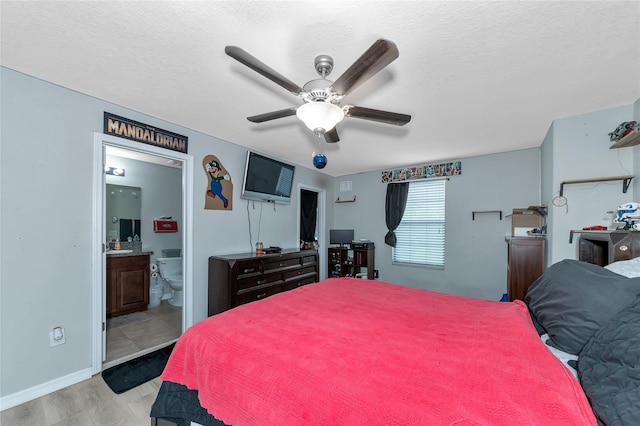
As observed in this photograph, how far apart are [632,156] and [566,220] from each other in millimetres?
738

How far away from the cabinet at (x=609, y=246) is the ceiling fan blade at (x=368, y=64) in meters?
1.94

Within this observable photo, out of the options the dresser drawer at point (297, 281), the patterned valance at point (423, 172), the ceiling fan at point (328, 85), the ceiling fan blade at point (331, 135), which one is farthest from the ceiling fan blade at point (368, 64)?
the patterned valance at point (423, 172)

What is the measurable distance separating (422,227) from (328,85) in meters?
3.67

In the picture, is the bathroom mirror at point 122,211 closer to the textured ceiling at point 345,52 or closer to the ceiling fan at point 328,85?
the textured ceiling at point 345,52

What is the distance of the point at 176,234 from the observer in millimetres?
4516

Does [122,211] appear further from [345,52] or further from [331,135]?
[345,52]

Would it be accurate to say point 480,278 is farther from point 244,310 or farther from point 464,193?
point 244,310

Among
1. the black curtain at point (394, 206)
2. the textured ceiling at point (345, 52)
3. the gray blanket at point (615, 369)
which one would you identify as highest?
the textured ceiling at point (345, 52)

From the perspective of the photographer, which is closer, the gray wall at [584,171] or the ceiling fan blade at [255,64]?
the ceiling fan blade at [255,64]

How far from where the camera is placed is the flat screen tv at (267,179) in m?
3.61

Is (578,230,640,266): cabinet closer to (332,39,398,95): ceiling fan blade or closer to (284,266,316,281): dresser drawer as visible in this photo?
(332,39,398,95): ceiling fan blade

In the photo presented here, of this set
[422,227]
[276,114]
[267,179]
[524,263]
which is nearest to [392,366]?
[276,114]

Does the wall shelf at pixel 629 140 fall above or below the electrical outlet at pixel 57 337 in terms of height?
above

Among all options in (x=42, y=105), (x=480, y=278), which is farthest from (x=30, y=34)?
(x=480, y=278)
